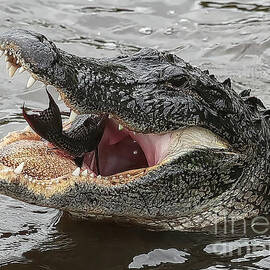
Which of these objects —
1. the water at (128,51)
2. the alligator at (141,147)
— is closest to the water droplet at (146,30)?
the water at (128,51)

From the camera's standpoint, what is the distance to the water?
14.8 ft

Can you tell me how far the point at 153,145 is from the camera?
4660mm

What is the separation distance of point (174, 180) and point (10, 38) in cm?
125

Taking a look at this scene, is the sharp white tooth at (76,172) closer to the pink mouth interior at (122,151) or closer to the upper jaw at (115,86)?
the upper jaw at (115,86)

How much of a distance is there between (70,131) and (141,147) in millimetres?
464

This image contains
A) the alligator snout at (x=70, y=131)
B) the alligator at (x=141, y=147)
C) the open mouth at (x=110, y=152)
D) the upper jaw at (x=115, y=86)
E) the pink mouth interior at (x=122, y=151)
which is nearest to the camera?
the upper jaw at (x=115, y=86)

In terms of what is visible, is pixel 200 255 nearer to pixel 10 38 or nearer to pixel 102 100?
pixel 102 100

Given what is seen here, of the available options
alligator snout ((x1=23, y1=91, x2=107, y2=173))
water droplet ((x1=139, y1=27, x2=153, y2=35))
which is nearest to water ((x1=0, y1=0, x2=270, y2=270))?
water droplet ((x1=139, y1=27, x2=153, y2=35))

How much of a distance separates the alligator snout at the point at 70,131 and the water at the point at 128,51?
548 millimetres

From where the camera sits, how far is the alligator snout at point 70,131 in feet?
14.6

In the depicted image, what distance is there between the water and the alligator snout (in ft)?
1.80

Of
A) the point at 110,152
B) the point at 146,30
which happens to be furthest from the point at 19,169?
the point at 146,30

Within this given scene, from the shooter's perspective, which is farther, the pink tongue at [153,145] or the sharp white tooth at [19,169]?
the pink tongue at [153,145]

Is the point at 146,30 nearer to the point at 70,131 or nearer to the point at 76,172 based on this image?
the point at 70,131
